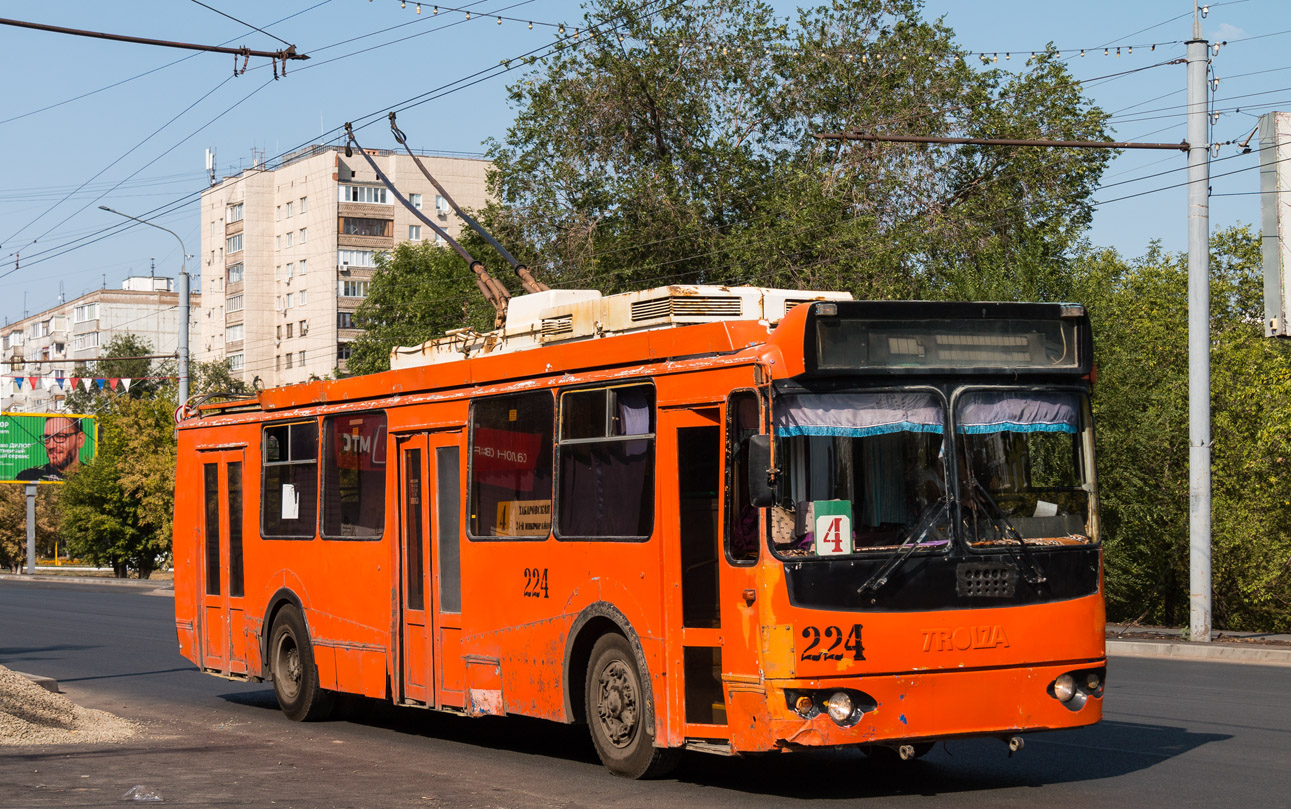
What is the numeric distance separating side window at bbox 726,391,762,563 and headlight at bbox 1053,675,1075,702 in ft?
6.47

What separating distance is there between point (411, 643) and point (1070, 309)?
5.83m

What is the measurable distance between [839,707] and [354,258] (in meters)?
93.8

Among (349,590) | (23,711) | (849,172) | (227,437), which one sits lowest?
(23,711)

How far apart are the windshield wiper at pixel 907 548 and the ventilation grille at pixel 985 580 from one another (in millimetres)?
290

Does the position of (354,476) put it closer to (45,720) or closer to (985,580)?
(45,720)

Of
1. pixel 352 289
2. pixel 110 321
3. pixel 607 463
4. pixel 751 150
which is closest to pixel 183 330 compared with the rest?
pixel 751 150

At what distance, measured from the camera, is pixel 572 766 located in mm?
10469

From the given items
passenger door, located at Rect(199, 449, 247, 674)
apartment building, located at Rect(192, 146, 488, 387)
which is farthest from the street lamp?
apartment building, located at Rect(192, 146, 488, 387)

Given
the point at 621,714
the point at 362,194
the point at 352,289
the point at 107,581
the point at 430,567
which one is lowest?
the point at 107,581

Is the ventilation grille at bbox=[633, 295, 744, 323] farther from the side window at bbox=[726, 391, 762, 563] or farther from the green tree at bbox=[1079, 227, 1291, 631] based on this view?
the green tree at bbox=[1079, 227, 1291, 631]

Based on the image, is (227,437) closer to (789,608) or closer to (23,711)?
(23,711)

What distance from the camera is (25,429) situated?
63.1 m

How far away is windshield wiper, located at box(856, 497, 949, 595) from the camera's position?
27.6 ft

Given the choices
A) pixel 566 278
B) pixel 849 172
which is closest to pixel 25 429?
pixel 566 278
